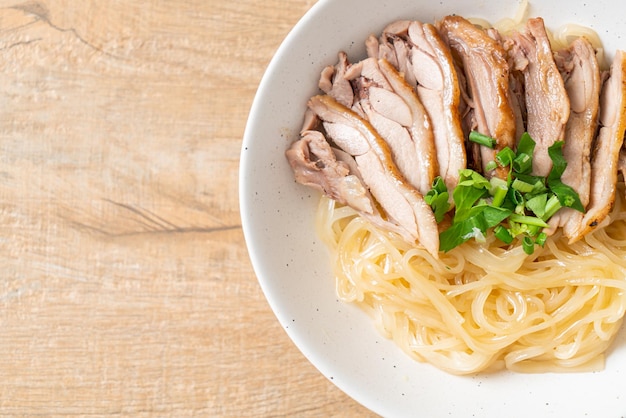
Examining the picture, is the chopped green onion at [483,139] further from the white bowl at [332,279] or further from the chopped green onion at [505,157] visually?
the white bowl at [332,279]

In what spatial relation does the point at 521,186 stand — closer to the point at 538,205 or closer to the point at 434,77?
the point at 538,205

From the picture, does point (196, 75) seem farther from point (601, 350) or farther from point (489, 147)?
point (601, 350)

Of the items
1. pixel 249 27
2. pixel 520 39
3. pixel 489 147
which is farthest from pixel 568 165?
pixel 249 27

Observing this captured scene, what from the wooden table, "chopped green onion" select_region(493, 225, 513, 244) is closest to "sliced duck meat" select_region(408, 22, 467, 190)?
"chopped green onion" select_region(493, 225, 513, 244)

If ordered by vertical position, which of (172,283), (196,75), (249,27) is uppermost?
(249,27)

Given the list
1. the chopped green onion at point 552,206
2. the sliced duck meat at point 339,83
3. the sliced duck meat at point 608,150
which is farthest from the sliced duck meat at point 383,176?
the sliced duck meat at point 608,150

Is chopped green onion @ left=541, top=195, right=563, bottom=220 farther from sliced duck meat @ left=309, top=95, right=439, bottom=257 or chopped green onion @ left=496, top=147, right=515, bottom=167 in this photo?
sliced duck meat @ left=309, top=95, right=439, bottom=257

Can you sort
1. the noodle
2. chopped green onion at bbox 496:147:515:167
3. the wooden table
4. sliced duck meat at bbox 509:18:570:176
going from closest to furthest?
chopped green onion at bbox 496:147:515:167 < sliced duck meat at bbox 509:18:570:176 < the noodle < the wooden table
